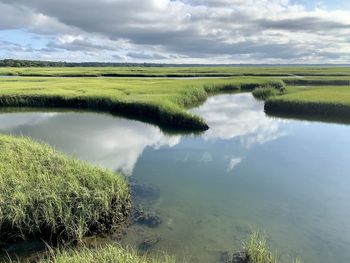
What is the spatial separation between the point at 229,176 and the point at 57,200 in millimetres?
6463

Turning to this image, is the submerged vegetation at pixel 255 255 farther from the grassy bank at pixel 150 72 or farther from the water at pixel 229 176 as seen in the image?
the grassy bank at pixel 150 72

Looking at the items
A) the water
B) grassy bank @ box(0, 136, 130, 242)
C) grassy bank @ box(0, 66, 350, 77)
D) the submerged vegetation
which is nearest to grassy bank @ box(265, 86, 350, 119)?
the water

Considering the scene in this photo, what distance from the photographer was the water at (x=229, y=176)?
864 centimetres

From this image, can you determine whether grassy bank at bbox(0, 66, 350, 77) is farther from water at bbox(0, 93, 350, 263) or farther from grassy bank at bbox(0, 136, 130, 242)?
grassy bank at bbox(0, 136, 130, 242)

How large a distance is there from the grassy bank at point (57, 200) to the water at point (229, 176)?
0.94m

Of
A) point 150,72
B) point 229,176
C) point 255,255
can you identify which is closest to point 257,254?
point 255,255

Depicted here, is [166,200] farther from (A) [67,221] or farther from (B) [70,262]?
(B) [70,262]

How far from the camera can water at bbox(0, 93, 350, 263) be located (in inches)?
340

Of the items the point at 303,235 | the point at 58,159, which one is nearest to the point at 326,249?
the point at 303,235

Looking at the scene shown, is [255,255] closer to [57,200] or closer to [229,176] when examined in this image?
[57,200]

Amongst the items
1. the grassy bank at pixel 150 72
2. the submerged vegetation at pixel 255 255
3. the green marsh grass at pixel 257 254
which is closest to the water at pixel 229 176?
the submerged vegetation at pixel 255 255

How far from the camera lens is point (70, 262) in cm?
631

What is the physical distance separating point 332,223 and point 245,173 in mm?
4346

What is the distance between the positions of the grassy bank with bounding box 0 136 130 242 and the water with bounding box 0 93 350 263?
3.09ft
